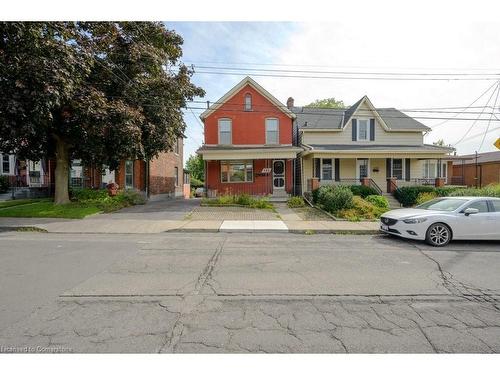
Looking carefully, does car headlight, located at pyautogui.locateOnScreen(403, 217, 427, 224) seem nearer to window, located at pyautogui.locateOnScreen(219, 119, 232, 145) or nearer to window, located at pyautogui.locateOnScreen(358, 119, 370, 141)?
window, located at pyautogui.locateOnScreen(219, 119, 232, 145)

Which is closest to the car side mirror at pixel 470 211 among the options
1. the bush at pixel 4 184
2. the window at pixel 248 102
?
the window at pixel 248 102

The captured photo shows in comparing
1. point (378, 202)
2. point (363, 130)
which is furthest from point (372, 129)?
point (378, 202)

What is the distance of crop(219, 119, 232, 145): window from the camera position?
2120 centimetres

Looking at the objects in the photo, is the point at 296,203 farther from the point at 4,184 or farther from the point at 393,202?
the point at 4,184

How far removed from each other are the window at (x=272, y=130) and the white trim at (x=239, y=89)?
3.41ft

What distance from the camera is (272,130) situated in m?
21.4

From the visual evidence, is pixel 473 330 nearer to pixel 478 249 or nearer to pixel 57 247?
pixel 478 249

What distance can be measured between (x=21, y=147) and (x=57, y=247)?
1018 centimetres

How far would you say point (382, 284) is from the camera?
507 cm

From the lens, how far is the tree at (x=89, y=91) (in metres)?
10.4

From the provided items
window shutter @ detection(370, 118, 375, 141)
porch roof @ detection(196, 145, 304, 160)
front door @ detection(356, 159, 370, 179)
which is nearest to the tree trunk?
porch roof @ detection(196, 145, 304, 160)

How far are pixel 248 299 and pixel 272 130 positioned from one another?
18.0 m

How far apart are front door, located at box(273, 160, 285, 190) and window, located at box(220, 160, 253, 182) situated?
1.75 metres

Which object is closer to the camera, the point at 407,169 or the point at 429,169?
the point at 407,169
